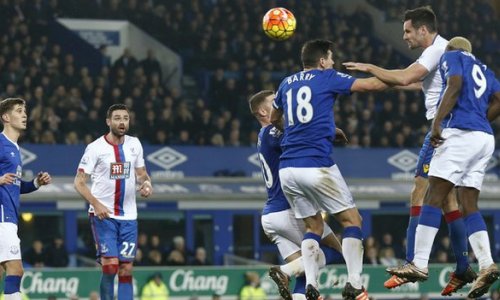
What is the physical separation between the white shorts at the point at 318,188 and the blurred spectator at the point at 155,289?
413 inches

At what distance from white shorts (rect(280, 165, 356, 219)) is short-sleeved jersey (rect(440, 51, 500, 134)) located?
3.69 feet

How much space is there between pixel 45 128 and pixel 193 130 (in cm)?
347

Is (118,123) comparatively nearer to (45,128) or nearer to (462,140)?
(462,140)

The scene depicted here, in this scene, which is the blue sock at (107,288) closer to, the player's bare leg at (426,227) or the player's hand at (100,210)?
the player's hand at (100,210)

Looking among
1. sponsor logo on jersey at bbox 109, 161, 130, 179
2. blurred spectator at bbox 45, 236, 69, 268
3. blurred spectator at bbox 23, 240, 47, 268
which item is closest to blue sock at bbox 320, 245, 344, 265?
sponsor logo on jersey at bbox 109, 161, 130, 179

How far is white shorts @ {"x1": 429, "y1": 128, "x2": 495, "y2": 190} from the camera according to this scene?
11.2 metres

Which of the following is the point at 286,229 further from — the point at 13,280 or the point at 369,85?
the point at 13,280

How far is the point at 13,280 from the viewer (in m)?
13.0

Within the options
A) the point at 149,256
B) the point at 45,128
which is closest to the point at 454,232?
the point at 149,256

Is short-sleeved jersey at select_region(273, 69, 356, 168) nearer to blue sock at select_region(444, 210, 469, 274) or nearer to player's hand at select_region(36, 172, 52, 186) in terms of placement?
blue sock at select_region(444, 210, 469, 274)

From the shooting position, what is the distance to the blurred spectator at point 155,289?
2192 centimetres

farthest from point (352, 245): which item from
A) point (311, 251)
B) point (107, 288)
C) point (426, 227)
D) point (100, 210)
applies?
point (100, 210)

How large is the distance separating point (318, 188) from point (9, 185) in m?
3.61

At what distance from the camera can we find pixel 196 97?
96.7 feet
